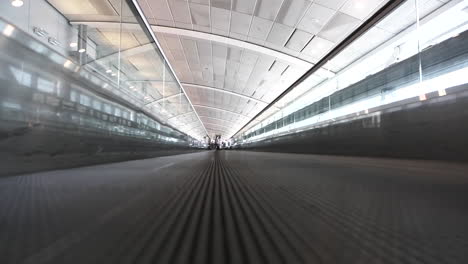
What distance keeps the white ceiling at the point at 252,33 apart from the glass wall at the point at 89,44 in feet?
14.1

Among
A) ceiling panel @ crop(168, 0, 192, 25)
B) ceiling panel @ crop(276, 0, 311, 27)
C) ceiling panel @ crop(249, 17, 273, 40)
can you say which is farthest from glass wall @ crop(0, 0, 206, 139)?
ceiling panel @ crop(276, 0, 311, 27)

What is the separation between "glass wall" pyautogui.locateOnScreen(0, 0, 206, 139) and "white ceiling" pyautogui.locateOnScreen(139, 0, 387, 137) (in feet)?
14.1

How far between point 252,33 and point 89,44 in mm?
8034

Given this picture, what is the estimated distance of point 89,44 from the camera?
3.35 metres

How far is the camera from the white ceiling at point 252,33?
8055 mm

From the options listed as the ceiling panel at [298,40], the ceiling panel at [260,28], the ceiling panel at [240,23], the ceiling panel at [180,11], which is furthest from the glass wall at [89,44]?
the ceiling panel at [298,40]

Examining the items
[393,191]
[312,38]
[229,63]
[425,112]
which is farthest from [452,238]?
[229,63]

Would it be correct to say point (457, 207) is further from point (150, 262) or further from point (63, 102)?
point (63, 102)

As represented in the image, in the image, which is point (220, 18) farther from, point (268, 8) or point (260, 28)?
point (268, 8)

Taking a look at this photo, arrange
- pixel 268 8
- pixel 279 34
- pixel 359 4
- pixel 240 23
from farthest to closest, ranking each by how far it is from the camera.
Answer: pixel 279 34, pixel 240 23, pixel 268 8, pixel 359 4

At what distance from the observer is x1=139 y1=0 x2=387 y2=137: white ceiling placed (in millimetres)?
8055

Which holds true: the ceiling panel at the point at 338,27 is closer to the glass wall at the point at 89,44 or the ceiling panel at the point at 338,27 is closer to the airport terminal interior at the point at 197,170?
the airport terminal interior at the point at 197,170

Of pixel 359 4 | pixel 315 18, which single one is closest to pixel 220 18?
pixel 315 18

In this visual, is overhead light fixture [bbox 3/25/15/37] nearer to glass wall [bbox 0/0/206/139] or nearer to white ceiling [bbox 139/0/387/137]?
glass wall [bbox 0/0/206/139]
